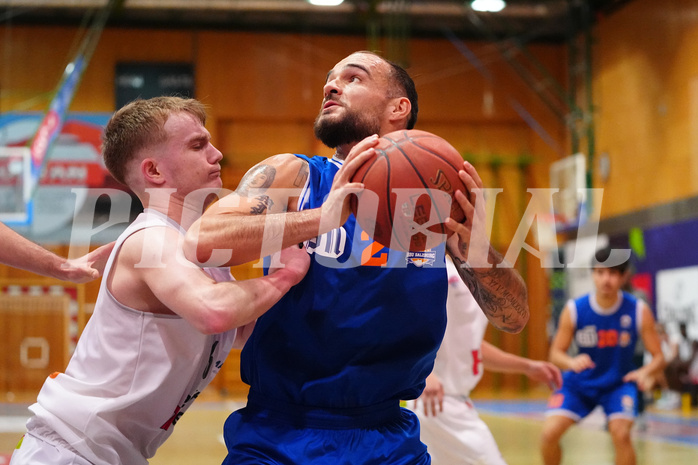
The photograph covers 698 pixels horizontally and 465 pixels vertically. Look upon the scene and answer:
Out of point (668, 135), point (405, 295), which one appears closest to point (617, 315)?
point (405, 295)

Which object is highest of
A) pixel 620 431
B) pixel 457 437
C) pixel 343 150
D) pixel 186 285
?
pixel 343 150

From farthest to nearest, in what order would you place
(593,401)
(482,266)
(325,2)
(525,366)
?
(325,2), (593,401), (525,366), (482,266)

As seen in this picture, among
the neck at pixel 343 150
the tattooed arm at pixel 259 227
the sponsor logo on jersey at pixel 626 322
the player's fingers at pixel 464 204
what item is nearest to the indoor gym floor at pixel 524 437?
the sponsor logo on jersey at pixel 626 322

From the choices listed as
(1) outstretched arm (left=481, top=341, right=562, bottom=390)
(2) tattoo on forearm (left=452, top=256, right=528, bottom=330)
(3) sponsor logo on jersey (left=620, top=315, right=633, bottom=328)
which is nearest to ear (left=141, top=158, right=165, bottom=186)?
(2) tattoo on forearm (left=452, top=256, right=528, bottom=330)

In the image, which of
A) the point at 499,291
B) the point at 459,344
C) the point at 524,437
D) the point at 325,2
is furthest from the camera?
the point at 325,2

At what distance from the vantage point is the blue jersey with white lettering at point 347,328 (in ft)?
8.76

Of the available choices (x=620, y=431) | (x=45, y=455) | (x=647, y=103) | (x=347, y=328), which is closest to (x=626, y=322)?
(x=620, y=431)

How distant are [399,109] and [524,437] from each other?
701cm

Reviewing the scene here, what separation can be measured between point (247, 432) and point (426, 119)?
15056mm

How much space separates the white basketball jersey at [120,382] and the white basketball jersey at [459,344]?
8.77ft

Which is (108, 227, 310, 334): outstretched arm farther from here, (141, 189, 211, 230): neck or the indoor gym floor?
the indoor gym floor

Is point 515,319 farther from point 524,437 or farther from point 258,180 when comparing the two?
point 524,437

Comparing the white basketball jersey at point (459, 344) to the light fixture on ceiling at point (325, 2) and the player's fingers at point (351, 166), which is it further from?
the light fixture on ceiling at point (325, 2)

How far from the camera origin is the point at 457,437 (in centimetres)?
481
